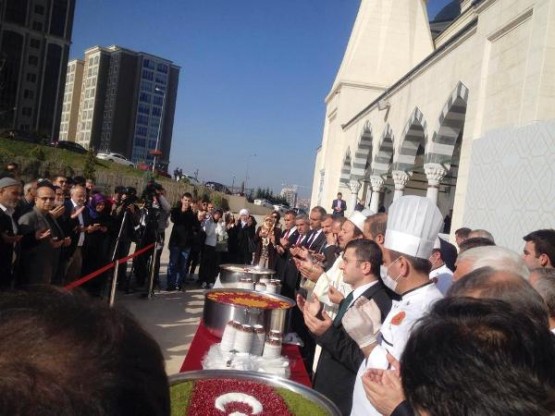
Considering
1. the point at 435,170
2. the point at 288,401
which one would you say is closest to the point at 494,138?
the point at 288,401

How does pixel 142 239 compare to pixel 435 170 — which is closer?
pixel 142 239

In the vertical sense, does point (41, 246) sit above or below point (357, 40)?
below

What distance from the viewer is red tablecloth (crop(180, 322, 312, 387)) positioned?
292 cm

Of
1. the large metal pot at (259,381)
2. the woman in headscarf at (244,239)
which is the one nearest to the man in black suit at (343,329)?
the large metal pot at (259,381)

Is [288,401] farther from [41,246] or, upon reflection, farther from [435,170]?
[435,170]

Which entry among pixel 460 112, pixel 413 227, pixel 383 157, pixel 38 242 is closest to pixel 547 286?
pixel 413 227

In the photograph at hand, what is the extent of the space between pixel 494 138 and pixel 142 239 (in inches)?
225

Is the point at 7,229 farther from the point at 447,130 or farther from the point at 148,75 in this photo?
the point at 148,75

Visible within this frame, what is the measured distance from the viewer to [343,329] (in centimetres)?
265

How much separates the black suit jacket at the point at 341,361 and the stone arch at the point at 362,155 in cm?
1772

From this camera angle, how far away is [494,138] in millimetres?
5418

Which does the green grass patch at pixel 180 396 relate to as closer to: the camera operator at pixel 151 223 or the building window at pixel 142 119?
the camera operator at pixel 151 223

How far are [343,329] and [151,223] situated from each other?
6.13 m

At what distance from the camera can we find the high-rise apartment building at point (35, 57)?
197 ft
